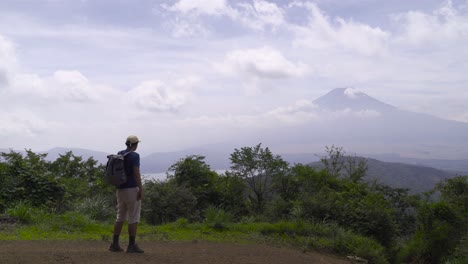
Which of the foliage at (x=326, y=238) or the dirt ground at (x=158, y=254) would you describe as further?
the foliage at (x=326, y=238)

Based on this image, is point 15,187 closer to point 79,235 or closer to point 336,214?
point 79,235

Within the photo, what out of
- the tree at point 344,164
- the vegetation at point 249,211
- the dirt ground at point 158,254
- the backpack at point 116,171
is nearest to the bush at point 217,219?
the vegetation at point 249,211

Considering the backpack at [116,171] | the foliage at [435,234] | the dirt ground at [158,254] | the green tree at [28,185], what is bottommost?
the foliage at [435,234]

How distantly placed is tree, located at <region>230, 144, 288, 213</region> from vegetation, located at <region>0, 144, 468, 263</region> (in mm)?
40

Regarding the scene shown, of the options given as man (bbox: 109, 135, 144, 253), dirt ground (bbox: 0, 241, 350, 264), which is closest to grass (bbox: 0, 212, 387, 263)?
dirt ground (bbox: 0, 241, 350, 264)

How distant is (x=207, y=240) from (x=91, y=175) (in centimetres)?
1426

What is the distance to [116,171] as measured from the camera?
623 centimetres

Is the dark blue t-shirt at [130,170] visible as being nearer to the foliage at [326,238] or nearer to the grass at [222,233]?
the grass at [222,233]

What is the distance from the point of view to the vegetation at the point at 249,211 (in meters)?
9.18

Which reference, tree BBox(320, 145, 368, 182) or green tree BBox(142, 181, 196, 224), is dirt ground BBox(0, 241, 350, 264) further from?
tree BBox(320, 145, 368, 182)

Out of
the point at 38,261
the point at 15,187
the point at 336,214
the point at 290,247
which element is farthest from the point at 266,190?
the point at 38,261

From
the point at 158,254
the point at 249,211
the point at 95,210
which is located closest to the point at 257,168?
the point at 249,211

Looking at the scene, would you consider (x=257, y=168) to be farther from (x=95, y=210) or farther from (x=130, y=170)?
(x=130, y=170)

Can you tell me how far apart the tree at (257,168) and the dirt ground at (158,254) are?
7.51 metres
